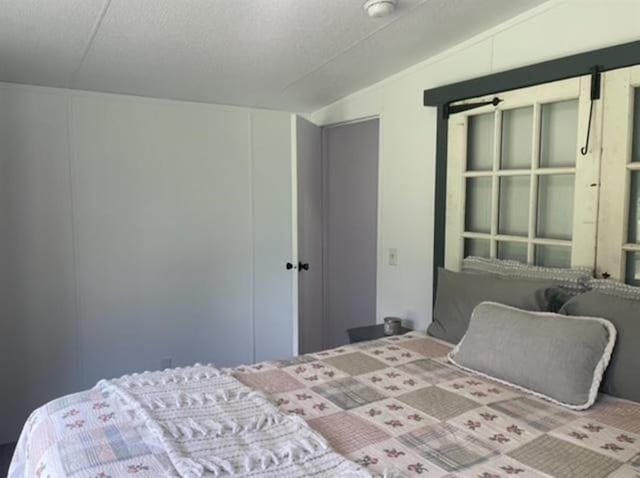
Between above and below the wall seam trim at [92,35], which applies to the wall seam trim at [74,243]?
below

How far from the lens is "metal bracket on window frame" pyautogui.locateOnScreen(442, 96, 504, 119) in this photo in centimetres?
251

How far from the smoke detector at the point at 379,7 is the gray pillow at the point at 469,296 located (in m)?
1.25

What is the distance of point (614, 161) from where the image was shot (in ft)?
6.77

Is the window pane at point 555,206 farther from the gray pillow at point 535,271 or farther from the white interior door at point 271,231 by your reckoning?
the white interior door at point 271,231

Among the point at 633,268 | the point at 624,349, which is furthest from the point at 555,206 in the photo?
the point at 624,349

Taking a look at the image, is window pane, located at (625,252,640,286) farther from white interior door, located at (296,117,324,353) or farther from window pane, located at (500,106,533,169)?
white interior door, located at (296,117,324,353)

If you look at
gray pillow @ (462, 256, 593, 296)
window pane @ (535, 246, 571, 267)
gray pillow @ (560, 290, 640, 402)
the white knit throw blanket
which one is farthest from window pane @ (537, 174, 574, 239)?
the white knit throw blanket

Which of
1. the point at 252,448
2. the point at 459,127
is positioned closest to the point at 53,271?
the point at 252,448

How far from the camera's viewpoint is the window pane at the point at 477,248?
105 inches

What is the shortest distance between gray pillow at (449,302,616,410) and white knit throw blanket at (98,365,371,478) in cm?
83

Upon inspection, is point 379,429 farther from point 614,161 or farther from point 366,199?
point 366,199

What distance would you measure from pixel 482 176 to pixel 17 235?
2.57 metres

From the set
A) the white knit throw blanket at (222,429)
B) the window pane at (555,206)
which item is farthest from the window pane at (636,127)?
the white knit throw blanket at (222,429)

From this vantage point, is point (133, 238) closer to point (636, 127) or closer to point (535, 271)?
point (535, 271)
